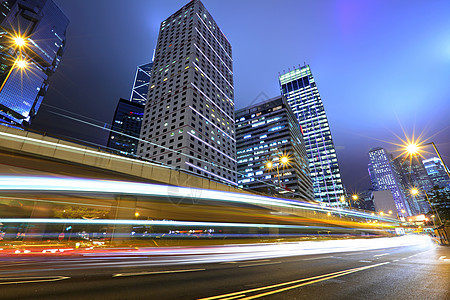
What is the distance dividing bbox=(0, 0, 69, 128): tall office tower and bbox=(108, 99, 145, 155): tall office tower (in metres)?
56.5

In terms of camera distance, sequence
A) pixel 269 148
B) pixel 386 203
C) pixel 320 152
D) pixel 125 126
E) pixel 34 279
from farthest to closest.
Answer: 1. pixel 125 126
2. pixel 320 152
3. pixel 269 148
4. pixel 386 203
5. pixel 34 279

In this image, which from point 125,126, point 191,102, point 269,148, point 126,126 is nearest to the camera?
point 191,102

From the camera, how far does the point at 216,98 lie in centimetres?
9788

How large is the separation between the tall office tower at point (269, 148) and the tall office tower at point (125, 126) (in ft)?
306

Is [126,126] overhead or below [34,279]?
overhead

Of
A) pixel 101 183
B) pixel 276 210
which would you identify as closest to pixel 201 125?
pixel 276 210

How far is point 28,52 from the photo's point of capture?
144 meters

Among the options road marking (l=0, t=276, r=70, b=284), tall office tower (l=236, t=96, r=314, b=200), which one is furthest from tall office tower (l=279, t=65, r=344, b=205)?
road marking (l=0, t=276, r=70, b=284)

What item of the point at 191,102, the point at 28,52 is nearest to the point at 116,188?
the point at 191,102

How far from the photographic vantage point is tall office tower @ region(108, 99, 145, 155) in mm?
164512

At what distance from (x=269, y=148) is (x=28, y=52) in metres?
192

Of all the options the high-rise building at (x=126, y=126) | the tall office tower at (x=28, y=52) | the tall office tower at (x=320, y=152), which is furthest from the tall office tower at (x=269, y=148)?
the tall office tower at (x=28, y=52)

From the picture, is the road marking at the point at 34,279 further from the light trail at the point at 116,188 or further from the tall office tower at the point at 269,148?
the tall office tower at the point at 269,148

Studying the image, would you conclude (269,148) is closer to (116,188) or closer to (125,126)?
(116,188)
